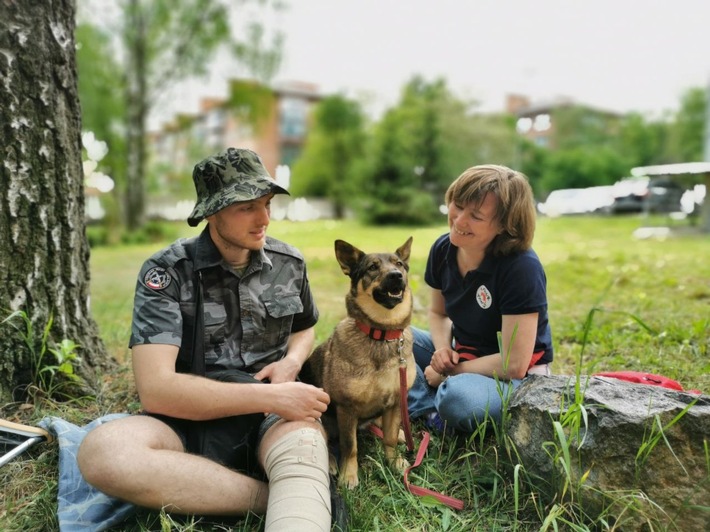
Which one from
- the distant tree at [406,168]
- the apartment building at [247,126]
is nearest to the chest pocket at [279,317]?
the apartment building at [247,126]

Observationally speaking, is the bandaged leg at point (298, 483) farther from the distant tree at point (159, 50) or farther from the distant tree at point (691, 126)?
the distant tree at point (691, 126)

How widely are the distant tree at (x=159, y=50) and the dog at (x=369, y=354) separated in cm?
1994

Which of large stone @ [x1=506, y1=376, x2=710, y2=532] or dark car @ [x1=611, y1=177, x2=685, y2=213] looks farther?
dark car @ [x1=611, y1=177, x2=685, y2=213]

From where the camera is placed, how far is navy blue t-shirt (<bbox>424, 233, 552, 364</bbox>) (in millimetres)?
2729

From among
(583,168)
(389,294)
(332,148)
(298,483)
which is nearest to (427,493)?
(298,483)

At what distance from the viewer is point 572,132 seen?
163ft

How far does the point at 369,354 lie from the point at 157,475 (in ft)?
3.77

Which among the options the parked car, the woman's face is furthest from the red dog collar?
the parked car

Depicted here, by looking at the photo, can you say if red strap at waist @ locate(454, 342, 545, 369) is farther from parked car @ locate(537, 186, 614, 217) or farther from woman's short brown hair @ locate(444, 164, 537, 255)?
parked car @ locate(537, 186, 614, 217)

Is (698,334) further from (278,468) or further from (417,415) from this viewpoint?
(278,468)

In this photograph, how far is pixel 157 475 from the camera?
2137 millimetres

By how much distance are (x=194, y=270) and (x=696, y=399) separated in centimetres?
224

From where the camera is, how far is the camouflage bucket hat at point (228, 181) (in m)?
2.50

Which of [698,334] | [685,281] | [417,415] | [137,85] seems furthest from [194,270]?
[137,85]
